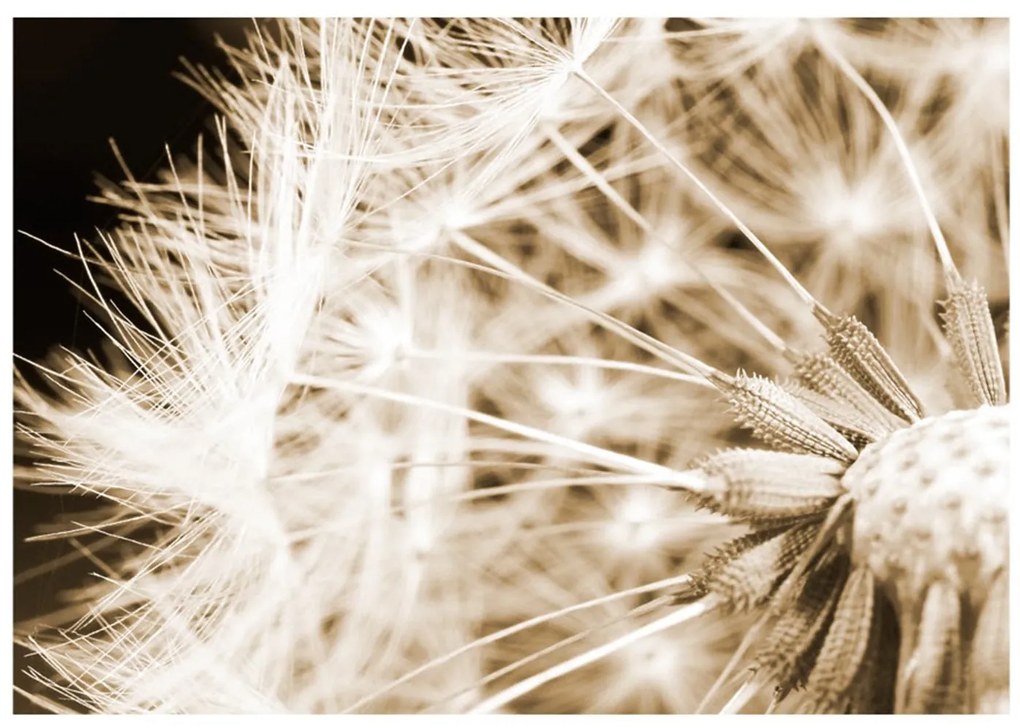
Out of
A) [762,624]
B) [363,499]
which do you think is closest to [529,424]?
[363,499]

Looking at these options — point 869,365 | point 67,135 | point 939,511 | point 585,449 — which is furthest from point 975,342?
point 67,135

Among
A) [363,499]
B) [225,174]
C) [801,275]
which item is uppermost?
[225,174]

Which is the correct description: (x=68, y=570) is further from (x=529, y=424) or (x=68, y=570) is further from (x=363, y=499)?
(x=529, y=424)

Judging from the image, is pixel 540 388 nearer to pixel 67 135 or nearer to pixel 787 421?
pixel 787 421

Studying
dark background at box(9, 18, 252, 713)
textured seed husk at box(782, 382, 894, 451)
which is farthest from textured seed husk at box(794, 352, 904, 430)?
dark background at box(9, 18, 252, 713)

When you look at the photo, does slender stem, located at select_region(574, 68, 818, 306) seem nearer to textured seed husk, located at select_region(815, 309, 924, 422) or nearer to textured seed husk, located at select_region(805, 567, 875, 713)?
textured seed husk, located at select_region(815, 309, 924, 422)

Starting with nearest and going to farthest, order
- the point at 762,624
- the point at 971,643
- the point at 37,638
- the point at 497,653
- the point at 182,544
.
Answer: the point at 971,643
the point at 762,624
the point at 182,544
the point at 37,638
the point at 497,653
